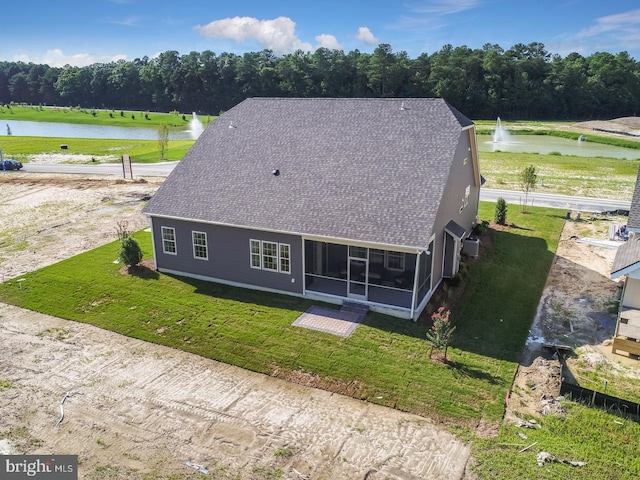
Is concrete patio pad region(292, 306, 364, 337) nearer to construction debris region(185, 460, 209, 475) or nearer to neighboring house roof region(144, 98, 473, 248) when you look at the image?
neighboring house roof region(144, 98, 473, 248)

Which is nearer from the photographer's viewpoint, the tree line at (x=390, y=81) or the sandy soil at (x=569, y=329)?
the sandy soil at (x=569, y=329)

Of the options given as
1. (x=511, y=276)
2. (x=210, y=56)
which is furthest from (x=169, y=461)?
(x=210, y=56)

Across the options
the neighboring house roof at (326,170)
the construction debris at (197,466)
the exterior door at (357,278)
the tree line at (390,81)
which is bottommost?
the construction debris at (197,466)

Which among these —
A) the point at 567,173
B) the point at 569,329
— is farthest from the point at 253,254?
the point at 567,173

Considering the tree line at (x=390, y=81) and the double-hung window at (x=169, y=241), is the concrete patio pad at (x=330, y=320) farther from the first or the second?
the tree line at (x=390, y=81)

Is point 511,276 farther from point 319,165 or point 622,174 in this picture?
point 622,174

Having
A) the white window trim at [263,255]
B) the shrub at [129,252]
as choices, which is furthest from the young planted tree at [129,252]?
the white window trim at [263,255]
